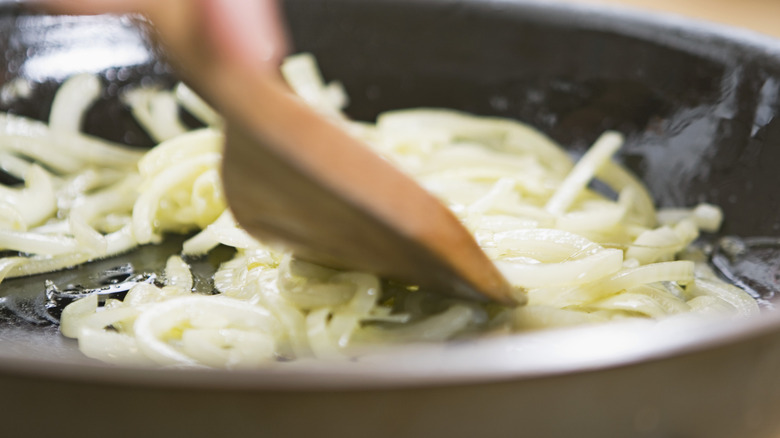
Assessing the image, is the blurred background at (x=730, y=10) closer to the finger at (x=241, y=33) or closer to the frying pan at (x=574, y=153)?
the frying pan at (x=574, y=153)

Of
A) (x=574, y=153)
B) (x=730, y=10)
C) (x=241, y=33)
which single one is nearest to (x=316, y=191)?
(x=241, y=33)

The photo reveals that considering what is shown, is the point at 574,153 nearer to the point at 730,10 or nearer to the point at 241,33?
the point at 241,33

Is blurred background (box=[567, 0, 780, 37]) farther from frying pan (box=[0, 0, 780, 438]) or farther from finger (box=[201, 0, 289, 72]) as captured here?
finger (box=[201, 0, 289, 72])

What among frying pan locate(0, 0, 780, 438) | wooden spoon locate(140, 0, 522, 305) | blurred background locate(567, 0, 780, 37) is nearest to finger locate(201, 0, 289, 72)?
wooden spoon locate(140, 0, 522, 305)

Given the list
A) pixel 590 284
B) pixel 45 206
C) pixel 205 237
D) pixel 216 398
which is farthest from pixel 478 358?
pixel 45 206

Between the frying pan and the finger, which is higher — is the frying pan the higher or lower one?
the lower one

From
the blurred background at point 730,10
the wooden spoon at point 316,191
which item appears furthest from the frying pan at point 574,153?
the blurred background at point 730,10
